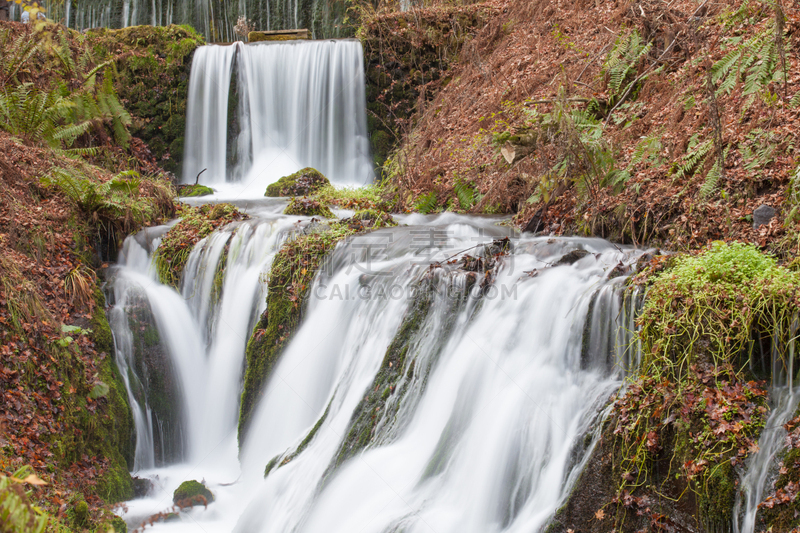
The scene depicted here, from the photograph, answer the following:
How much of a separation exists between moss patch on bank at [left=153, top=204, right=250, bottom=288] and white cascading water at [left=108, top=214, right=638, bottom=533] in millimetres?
249

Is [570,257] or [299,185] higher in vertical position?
[299,185]

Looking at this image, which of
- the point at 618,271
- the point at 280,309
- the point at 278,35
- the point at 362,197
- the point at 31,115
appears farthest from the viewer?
the point at 278,35

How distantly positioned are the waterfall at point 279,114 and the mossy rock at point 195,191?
36.9 inches

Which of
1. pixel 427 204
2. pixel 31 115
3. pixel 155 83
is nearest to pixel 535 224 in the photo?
pixel 427 204

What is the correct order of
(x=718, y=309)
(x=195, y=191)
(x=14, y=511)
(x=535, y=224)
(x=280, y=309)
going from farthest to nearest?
(x=195, y=191) < (x=535, y=224) < (x=280, y=309) < (x=718, y=309) < (x=14, y=511)

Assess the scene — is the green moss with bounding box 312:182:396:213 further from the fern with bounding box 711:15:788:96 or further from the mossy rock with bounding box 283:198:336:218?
the fern with bounding box 711:15:788:96

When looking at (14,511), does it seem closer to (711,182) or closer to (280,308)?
(280,308)

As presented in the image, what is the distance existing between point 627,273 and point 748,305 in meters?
1.17

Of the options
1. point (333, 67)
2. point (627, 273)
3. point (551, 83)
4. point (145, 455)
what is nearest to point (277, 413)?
point (145, 455)

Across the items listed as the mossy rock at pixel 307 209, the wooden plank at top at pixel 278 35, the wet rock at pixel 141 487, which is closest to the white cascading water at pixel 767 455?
the wet rock at pixel 141 487

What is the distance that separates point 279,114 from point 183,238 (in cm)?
698

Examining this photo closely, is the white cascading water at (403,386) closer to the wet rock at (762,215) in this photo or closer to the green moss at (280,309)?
the green moss at (280,309)

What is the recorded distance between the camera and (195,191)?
1295 cm

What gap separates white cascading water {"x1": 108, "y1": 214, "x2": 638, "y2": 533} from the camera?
14.0ft
